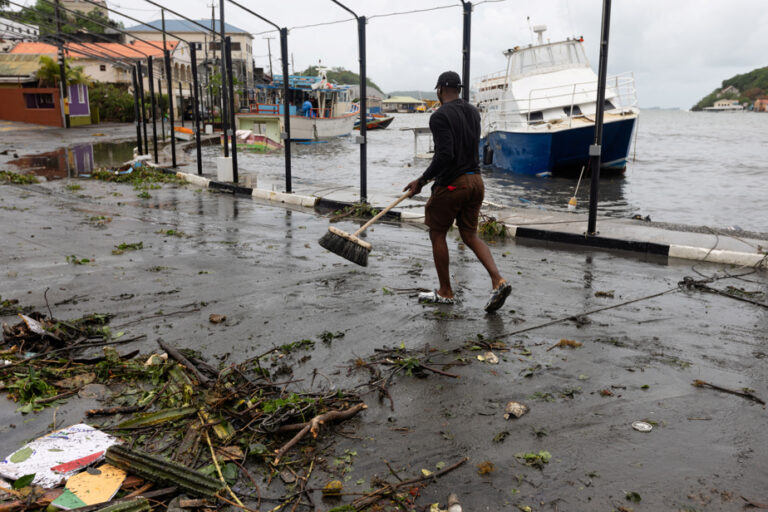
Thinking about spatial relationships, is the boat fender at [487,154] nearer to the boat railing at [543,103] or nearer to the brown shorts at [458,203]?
the boat railing at [543,103]

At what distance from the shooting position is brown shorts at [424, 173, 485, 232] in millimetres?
5523

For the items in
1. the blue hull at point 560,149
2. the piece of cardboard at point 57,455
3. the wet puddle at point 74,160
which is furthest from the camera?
the blue hull at point 560,149

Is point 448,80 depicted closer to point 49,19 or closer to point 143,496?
point 143,496

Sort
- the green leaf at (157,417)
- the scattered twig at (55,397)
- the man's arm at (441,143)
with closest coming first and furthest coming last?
the green leaf at (157,417), the scattered twig at (55,397), the man's arm at (441,143)

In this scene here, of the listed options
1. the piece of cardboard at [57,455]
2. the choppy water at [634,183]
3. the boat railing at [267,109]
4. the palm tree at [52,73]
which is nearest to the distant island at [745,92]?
the choppy water at [634,183]

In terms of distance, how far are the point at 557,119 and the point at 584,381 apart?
1934 cm

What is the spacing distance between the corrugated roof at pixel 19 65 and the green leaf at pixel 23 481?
47.1 meters

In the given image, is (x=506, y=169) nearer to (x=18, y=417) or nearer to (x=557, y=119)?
(x=557, y=119)

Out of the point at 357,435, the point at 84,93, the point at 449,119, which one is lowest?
the point at 357,435

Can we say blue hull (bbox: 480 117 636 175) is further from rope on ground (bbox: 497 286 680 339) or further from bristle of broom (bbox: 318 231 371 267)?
bristle of broom (bbox: 318 231 371 267)

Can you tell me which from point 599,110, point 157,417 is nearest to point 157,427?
point 157,417

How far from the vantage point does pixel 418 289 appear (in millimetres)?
6270

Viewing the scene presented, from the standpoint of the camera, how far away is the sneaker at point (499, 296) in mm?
5367

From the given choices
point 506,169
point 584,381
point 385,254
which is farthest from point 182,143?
point 584,381
